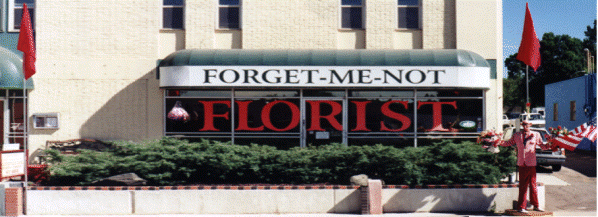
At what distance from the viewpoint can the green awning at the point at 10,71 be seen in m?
14.0

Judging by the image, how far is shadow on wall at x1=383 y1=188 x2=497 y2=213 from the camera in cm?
979

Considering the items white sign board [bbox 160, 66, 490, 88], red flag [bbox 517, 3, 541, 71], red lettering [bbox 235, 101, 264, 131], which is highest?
red flag [bbox 517, 3, 541, 71]

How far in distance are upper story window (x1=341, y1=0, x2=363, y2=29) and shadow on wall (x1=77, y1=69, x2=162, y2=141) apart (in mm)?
5536

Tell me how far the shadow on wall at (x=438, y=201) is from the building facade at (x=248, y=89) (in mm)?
5162

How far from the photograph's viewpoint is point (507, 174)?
10398 millimetres

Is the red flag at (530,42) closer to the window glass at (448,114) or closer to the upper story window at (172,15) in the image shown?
the window glass at (448,114)

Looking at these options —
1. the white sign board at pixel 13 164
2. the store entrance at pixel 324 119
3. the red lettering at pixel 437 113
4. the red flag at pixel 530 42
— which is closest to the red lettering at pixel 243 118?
the store entrance at pixel 324 119

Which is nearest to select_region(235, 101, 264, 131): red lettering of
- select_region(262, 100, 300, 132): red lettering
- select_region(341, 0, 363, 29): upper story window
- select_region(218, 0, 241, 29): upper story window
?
select_region(262, 100, 300, 132): red lettering

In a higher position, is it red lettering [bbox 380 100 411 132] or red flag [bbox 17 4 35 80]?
red flag [bbox 17 4 35 80]

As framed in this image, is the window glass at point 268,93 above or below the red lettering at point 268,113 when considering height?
above

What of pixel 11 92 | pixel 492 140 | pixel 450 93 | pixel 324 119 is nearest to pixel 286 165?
pixel 492 140

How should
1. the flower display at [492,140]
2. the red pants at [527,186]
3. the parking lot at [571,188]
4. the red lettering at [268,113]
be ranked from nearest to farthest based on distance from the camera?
the red pants at [527,186] < the flower display at [492,140] < the parking lot at [571,188] < the red lettering at [268,113]

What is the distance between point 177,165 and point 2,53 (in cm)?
730

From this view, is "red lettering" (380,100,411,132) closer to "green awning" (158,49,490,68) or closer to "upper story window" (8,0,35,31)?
"green awning" (158,49,490,68)
